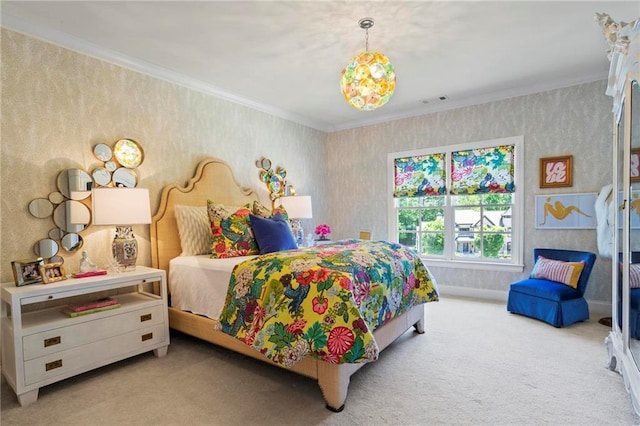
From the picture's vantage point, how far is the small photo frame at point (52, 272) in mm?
2232

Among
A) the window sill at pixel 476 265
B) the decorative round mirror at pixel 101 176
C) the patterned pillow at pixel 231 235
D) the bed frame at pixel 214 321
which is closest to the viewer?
the bed frame at pixel 214 321

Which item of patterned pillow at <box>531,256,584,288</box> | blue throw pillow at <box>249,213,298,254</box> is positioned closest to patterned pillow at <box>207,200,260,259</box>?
blue throw pillow at <box>249,213,298,254</box>

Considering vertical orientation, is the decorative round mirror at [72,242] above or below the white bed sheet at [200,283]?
above

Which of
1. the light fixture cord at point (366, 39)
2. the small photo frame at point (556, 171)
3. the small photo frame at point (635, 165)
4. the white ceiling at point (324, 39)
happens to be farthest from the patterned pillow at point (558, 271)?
the light fixture cord at point (366, 39)

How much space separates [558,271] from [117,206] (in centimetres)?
417

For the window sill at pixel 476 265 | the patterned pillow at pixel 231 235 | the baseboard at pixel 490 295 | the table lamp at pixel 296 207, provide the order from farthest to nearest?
the table lamp at pixel 296 207 → the window sill at pixel 476 265 → the baseboard at pixel 490 295 → the patterned pillow at pixel 231 235

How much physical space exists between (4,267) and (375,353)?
8.66ft

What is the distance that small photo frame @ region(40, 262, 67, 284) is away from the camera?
2.23m

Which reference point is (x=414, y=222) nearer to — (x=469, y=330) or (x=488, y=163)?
(x=488, y=163)

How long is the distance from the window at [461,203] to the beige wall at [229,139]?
0.14 meters

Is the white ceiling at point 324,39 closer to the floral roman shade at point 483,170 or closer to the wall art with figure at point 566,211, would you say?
the floral roman shade at point 483,170

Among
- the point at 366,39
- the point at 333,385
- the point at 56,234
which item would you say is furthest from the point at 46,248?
the point at 366,39

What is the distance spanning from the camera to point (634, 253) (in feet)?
6.12

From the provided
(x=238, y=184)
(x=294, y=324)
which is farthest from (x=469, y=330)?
(x=238, y=184)
